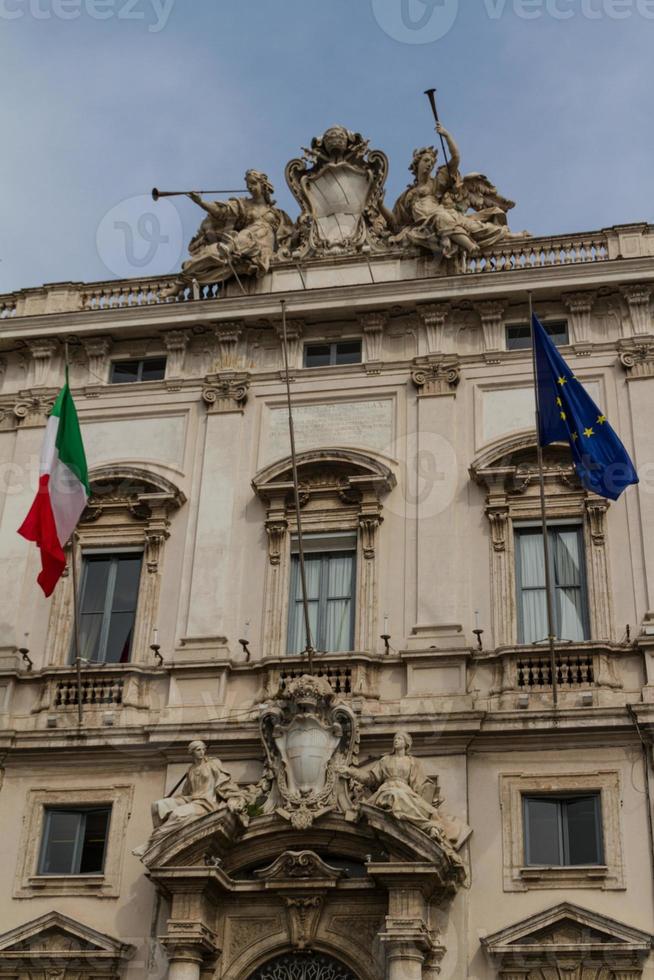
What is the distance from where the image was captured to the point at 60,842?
21891 millimetres

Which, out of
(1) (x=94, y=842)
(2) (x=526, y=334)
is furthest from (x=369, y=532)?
(1) (x=94, y=842)

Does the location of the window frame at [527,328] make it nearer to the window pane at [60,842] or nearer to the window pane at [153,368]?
the window pane at [153,368]

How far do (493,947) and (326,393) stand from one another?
33.9ft

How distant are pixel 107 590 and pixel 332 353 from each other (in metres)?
6.09

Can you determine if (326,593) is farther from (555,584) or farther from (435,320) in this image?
(435,320)

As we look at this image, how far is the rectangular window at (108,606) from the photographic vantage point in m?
23.6

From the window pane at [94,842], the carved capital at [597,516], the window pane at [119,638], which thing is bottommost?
the window pane at [94,842]

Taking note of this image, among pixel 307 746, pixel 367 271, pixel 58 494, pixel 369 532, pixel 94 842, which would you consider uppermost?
pixel 367 271

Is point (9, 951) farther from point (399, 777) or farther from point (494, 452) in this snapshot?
point (494, 452)

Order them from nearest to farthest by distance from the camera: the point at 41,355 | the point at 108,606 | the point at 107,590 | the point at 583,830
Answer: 1. the point at 583,830
2. the point at 108,606
3. the point at 107,590
4. the point at 41,355

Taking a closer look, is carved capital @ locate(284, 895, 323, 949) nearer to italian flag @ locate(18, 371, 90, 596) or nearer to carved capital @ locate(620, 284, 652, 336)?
italian flag @ locate(18, 371, 90, 596)

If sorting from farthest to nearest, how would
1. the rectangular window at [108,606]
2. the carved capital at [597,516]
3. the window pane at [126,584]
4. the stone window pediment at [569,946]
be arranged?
the window pane at [126,584]
the rectangular window at [108,606]
the carved capital at [597,516]
the stone window pediment at [569,946]

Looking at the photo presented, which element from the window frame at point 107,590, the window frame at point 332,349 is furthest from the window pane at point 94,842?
the window frame at point 332,349

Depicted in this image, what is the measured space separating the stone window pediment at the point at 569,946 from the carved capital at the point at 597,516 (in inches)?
241
